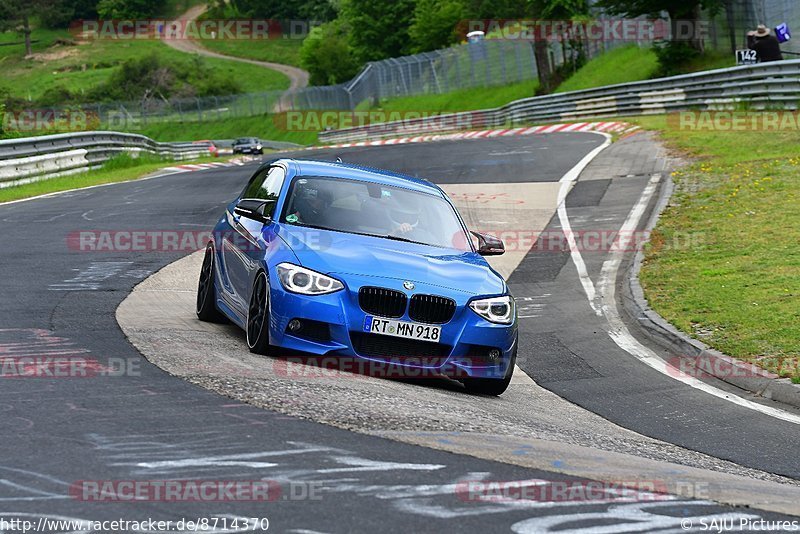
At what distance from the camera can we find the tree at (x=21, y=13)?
5768 inches

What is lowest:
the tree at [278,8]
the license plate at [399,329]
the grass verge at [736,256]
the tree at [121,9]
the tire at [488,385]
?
the grass verge at [736,256]

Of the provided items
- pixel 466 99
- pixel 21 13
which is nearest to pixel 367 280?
pixel 466 99

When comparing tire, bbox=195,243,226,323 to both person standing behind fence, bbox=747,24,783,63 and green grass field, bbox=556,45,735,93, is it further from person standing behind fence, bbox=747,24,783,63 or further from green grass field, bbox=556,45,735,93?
green grass field, bbox=556,45,735,93

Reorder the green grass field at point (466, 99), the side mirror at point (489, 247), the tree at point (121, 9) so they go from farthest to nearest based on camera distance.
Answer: the tree at point (121, 9) < the green grass field at point (466, 99) < the side mirror at point (489, 247)

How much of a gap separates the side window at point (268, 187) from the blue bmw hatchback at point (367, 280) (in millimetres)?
32

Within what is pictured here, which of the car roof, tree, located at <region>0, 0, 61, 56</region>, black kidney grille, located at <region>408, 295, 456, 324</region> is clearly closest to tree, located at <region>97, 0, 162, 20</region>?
tree, located at <region>0, 0, 61, 56</region>

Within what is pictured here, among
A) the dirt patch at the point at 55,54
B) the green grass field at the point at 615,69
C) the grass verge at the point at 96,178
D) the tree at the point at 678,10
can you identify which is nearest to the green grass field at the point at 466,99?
the green grass field at the point at 615,69

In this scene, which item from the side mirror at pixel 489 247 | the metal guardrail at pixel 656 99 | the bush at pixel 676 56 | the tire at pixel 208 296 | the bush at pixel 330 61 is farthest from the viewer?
the bush at pixel 330 61

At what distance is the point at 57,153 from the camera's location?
3098 centimetres

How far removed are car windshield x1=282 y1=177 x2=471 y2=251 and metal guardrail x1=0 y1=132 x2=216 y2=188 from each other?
720 inches

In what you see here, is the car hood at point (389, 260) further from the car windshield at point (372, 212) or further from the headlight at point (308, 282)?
the car windshield at point (372, 212)

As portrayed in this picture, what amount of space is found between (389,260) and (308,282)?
690 millimetres

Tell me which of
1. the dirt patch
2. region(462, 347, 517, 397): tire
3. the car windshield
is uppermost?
the dirt patch

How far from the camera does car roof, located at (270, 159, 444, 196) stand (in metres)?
10.5
